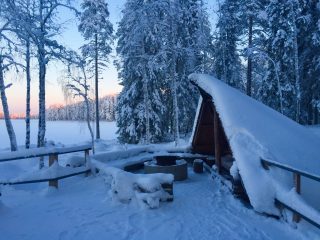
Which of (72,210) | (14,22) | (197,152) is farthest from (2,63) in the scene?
(72,210)

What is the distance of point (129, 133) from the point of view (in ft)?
87.4

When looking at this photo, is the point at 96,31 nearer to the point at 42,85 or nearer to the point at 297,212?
the point at 42,85

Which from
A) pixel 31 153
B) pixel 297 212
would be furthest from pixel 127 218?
pixel 31 153

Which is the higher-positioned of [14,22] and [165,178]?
[14,22]

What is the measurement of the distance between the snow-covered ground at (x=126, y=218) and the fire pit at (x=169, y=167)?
1.92 meters

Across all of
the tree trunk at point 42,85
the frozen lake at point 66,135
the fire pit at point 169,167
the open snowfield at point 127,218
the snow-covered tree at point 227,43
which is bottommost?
the frozen lake at point 66,135

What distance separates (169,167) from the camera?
1077cm

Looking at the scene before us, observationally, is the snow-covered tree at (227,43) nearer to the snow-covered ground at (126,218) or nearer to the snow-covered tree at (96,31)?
the snow-covered tree at (96,31)

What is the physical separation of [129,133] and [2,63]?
12.6 meters

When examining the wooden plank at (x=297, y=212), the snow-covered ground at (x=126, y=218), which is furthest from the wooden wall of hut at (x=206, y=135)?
the wooden plank at (x=297, y=212)

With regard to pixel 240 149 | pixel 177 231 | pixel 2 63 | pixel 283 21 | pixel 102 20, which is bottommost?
pixel 177 231

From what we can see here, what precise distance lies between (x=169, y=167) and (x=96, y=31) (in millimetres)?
25424

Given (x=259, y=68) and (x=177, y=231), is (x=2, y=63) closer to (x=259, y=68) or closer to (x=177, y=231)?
(x=177, y=231)

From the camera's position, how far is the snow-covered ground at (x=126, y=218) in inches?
220
